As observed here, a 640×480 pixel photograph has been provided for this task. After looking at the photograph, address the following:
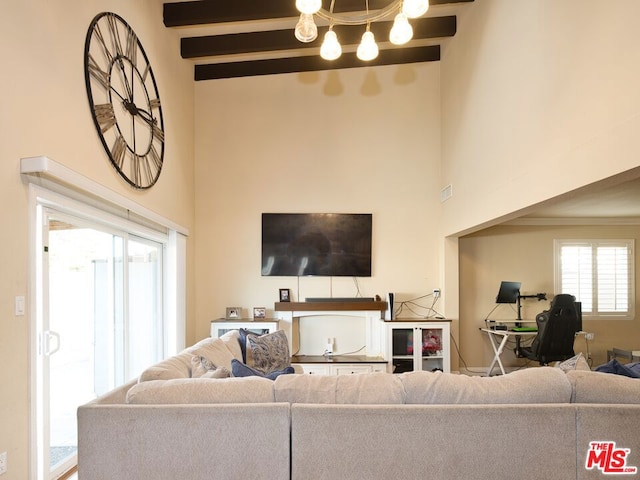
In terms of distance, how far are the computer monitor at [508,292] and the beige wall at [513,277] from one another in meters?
0.36

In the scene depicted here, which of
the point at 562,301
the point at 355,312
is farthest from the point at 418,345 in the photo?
the point at 562,301

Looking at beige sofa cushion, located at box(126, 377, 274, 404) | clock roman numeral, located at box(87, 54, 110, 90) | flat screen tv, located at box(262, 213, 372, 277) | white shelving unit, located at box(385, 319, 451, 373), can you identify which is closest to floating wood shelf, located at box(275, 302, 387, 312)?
white shelving unit, located at box(385, 319, 451, 373)

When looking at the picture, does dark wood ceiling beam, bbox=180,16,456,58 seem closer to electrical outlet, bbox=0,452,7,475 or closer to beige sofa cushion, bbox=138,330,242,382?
beige sofa cushion, bbox=138,330,242,382

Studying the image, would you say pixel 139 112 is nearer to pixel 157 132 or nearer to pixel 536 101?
pixel 157 132

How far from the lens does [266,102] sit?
5910 mm

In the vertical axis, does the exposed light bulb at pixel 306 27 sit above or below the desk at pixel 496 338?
above

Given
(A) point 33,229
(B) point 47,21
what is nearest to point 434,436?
(A) point 33,229

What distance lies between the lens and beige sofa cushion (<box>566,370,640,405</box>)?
2090mm

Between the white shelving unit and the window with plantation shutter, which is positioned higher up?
the window with plantation shutter

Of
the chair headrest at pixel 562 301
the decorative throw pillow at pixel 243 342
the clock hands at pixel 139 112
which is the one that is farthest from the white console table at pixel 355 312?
the clock hands at pixel 139 112

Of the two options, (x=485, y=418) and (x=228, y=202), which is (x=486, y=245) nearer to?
(x=228, y=202)

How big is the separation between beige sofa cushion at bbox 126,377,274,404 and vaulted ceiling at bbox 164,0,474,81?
3749 millimetres

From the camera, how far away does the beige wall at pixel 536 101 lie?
2.46m

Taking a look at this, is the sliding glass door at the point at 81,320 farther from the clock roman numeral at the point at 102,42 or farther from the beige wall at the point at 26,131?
the clock roman numeral at the point at 102,42
